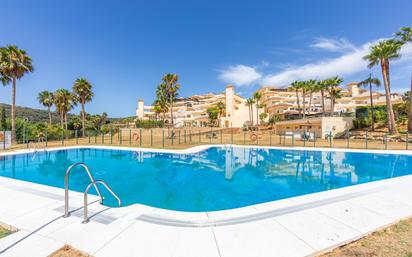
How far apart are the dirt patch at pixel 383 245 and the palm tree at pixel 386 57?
25932 millimetres

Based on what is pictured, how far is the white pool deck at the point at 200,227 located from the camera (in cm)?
284

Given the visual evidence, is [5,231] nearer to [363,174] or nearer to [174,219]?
[174,219]

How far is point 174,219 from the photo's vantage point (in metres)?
3.91

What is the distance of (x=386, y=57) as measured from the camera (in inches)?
848

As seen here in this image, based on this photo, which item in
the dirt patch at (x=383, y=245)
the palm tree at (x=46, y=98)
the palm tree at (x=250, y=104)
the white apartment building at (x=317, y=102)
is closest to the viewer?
the dirt patch at (x=383, y=245)

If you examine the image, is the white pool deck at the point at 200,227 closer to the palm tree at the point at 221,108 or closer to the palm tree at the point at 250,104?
the palm tree at the point at 250,104

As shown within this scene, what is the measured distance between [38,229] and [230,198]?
4952mm

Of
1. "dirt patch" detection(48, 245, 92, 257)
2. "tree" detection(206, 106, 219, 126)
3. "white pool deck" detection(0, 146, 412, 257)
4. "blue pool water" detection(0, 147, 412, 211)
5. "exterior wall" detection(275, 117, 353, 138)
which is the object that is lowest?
"blue pool water" detection(0, 147, 412, 211)

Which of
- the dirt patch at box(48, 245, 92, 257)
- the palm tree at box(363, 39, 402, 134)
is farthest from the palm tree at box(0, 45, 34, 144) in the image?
the palm tree at box(363, 39, 402, 134)

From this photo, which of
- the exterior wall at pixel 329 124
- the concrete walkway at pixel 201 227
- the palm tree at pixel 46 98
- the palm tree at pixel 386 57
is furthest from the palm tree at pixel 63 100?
the palm tree at pixel 386 57

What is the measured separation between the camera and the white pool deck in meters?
2.84

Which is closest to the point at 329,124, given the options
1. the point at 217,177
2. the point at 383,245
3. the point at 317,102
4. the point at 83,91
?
the point at 317,102

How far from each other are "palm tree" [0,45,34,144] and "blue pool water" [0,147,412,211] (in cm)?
1045

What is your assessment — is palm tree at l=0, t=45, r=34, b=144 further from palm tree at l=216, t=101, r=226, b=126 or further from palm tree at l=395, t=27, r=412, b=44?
palm tree at l=395, t=27, r=412, b=44
